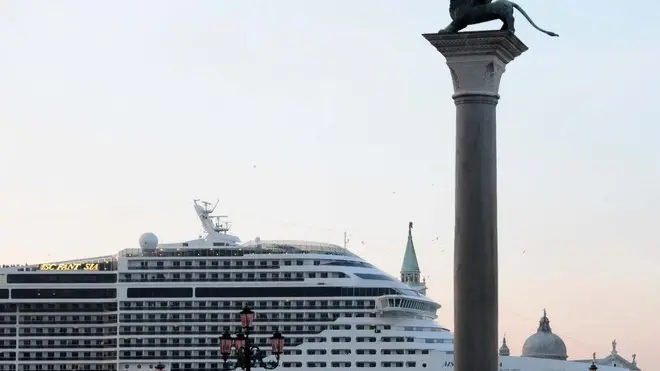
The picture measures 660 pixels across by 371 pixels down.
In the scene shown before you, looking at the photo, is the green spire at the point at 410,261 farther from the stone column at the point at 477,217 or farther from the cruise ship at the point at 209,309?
the stone column at the point at 477,217

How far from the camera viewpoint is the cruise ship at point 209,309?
10500cm

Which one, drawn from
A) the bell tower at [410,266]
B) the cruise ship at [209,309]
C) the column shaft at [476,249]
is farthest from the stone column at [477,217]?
the bell tower at [410,266]

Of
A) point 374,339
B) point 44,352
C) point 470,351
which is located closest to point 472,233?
point 470,351

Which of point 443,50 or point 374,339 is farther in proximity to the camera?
point 374,339

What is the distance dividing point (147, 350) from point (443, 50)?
8706 cm

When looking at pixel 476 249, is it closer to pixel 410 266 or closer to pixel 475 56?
pixel 475 56

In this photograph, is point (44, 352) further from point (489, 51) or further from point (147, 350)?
point (489, 51)

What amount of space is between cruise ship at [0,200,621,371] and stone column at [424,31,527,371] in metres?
81.0

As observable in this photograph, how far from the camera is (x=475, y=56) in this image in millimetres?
23750

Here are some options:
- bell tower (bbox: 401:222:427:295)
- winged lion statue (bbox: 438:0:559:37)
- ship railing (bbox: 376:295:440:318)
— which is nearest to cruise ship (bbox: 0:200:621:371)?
ship railing (bbox: 376:295:440:318)

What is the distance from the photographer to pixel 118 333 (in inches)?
4321

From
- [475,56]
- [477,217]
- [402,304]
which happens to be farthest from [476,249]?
[402,304]

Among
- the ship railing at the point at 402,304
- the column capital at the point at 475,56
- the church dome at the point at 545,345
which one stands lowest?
the church dome at the point at 545,345

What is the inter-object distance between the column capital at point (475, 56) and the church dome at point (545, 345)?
156067 mm
